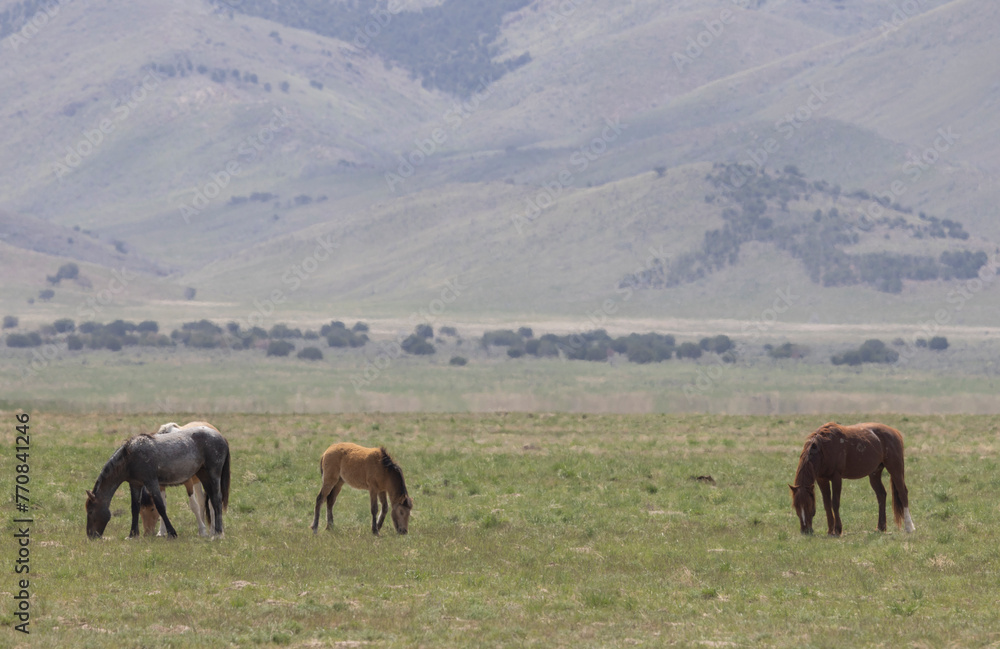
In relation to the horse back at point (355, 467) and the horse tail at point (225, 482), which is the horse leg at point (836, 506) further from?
the horse tail at point (225, 482)

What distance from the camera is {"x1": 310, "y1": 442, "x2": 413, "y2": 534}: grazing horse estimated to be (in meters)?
24.4

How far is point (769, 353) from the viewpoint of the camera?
143 meters

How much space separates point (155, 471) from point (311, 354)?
109 m

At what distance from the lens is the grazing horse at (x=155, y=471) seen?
22781 mm

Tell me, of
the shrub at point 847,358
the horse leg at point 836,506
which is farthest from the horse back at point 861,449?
the shrub at point 847,358

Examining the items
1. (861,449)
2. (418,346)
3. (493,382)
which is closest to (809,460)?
(861,449)

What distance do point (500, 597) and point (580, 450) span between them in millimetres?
21771

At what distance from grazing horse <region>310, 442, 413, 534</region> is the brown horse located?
7.69 m

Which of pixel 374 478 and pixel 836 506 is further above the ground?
pixel 374 478

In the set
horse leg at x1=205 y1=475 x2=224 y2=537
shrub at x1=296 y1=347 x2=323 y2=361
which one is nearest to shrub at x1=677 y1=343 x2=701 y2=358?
shrub at x1=296 y1=347 x2=323 y2=361

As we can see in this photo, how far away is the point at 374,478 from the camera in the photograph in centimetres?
2445

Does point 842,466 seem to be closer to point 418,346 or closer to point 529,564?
point 529,564

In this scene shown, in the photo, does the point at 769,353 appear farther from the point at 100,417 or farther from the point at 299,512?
the point at 299,512

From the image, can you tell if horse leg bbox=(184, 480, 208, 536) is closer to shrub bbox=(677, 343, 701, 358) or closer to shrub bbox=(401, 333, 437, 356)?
shrub bbox=(401, 333, 437, 356)
